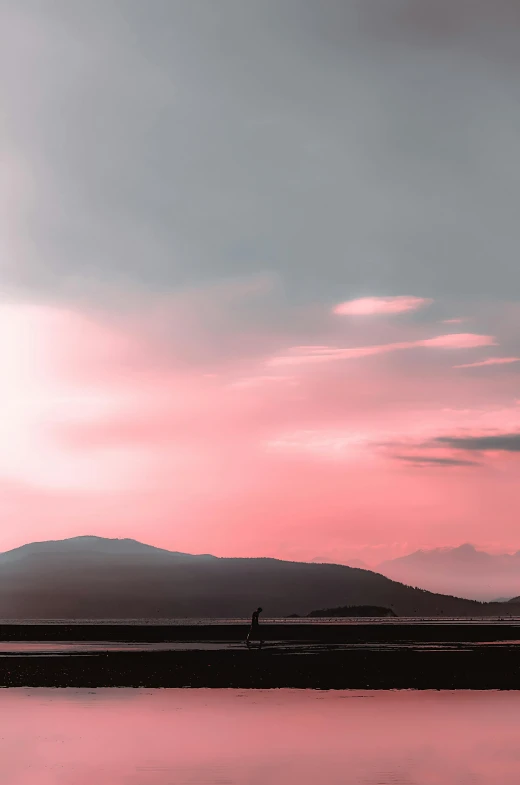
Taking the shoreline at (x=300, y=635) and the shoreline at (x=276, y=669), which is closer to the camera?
the shoreline at (x=276, y=669)

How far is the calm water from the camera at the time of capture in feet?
60.2

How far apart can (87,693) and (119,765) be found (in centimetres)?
1307

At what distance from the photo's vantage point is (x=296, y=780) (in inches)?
704

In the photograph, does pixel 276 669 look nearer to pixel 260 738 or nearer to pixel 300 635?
pixel 260 738

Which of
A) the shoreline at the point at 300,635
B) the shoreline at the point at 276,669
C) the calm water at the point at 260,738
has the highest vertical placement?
the shoreline at the point at 300,635

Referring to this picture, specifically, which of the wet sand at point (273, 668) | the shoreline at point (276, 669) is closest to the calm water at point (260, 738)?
the shoreline at point (276, 669)

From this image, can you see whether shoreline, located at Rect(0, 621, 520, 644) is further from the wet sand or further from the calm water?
the calm water

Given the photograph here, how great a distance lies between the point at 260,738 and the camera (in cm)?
2250

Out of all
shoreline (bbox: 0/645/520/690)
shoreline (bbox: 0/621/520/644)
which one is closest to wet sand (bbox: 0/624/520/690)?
shoreline (bbox: 0/645/520/690)

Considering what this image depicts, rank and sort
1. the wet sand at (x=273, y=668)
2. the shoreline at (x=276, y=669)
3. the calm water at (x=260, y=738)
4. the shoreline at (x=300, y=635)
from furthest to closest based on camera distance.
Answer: the shoreline at (x=300, y=635) < the wet sand at (x=273, y=668) < the shoreline at (x=276, y=669) < the calm water at (x=260, y=738)

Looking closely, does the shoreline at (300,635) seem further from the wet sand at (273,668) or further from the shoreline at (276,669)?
the shoreline at (276,669)

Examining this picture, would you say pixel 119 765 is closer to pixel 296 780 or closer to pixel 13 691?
pixel 296 780

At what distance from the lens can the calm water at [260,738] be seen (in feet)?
60.2

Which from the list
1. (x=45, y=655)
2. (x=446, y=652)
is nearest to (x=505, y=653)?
(x=446, y=652)
